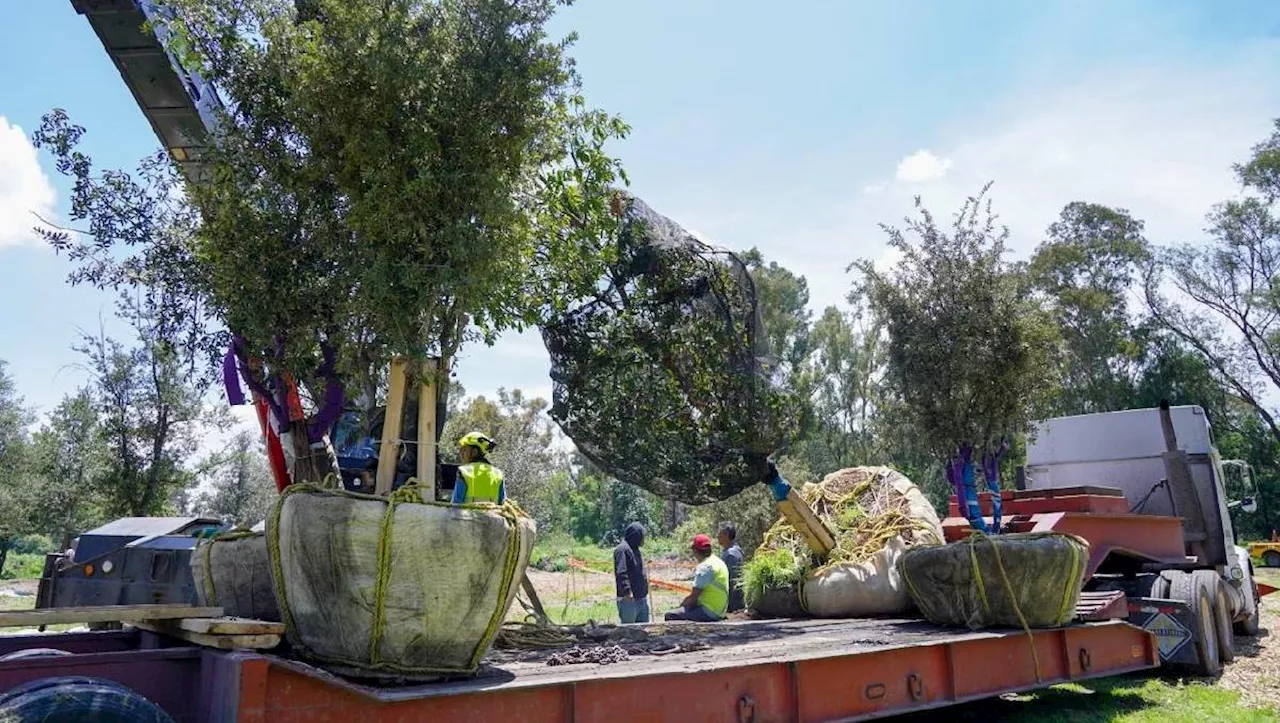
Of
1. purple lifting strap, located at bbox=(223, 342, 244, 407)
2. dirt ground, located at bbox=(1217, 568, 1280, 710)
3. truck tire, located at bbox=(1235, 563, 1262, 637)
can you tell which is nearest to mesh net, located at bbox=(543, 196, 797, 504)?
Result: purple lifting strap, located at bbox=(223, 342, 244, 407)

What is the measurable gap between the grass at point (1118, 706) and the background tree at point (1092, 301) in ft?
94.4

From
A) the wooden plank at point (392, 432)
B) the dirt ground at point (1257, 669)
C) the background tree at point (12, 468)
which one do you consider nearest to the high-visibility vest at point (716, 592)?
the wooden plank at point (392, 432)

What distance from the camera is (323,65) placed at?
18.5 ft

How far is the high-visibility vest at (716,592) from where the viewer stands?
30.3ft

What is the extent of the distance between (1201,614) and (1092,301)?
29.0 m

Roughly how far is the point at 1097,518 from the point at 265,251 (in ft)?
28.5

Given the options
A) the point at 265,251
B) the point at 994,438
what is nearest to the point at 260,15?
the point at 265,251

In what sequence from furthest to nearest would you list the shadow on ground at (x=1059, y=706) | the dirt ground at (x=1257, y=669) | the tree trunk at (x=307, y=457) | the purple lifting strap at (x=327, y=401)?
the dirt ground at (x=1257, y=669)
the shadow on ground at (x=1059, y=706)
the tree trunk at (x=307, y=457)
the purple lifting strap at (x=327, y=401)

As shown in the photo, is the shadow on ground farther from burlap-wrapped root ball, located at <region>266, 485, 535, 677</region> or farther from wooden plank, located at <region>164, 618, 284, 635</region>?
wooden plank, located at <region>164, 618, 284, 635</region>

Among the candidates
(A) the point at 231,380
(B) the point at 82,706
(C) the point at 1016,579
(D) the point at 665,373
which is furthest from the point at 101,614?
(C) the point at 1016,579

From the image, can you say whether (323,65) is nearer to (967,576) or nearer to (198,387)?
(198,387)

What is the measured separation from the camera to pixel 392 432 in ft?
18.1

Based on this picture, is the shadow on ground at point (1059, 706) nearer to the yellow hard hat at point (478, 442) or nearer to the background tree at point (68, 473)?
the yellow hard hat at point (478, 442)

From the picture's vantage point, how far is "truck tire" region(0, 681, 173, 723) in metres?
3.35
